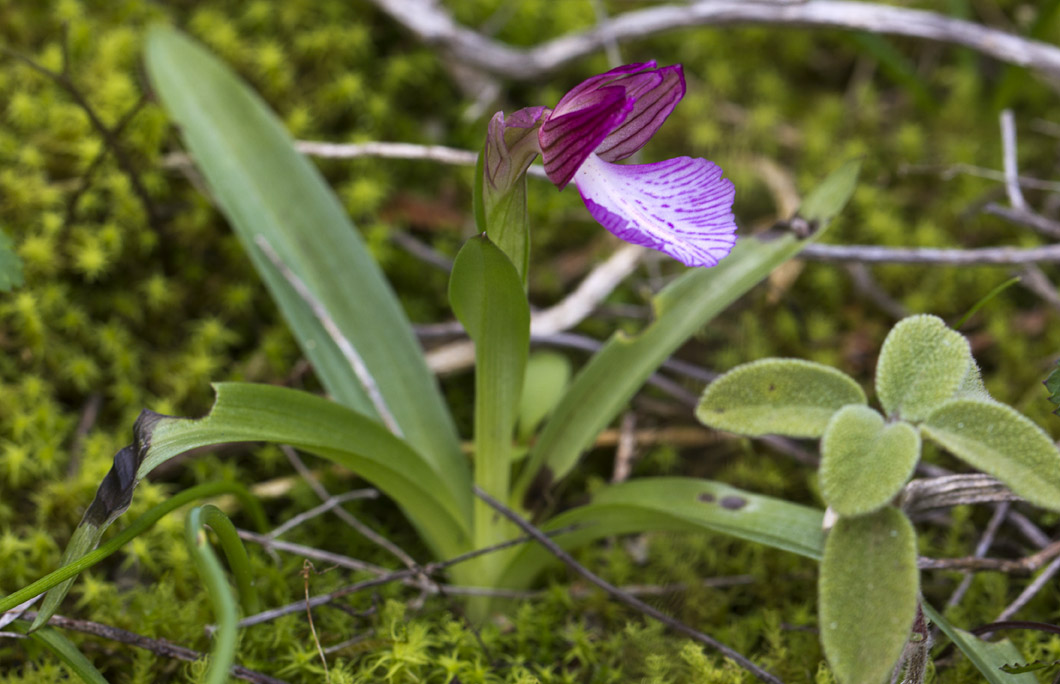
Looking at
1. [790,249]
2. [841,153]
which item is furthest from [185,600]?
[841,153]

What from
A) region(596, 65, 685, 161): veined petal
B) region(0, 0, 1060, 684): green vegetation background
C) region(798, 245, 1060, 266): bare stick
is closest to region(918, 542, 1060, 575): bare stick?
region(0, 0, 1060, 684): green vegetation background

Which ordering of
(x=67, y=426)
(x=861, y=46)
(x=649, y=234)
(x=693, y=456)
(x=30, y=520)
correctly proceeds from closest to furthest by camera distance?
(x=649, y=234) → (x=30, y=520) → (x=67, y=426) → (x=693, y=456) → (x=861, y=46)

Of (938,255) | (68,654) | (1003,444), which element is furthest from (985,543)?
(68,654)

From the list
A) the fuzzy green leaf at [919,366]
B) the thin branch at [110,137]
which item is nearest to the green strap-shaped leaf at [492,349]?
the fuzzy green leaf at [919,366]

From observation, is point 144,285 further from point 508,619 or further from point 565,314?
point 508,619

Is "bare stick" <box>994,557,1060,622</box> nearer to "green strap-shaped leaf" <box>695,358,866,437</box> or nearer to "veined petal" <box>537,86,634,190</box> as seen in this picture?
"green strap-shaped leaf" <box>695,358,866,437</box>

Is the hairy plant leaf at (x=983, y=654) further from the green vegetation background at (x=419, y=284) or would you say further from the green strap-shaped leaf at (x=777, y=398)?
the green strap-shaped leaf at (x=777, y=398)
